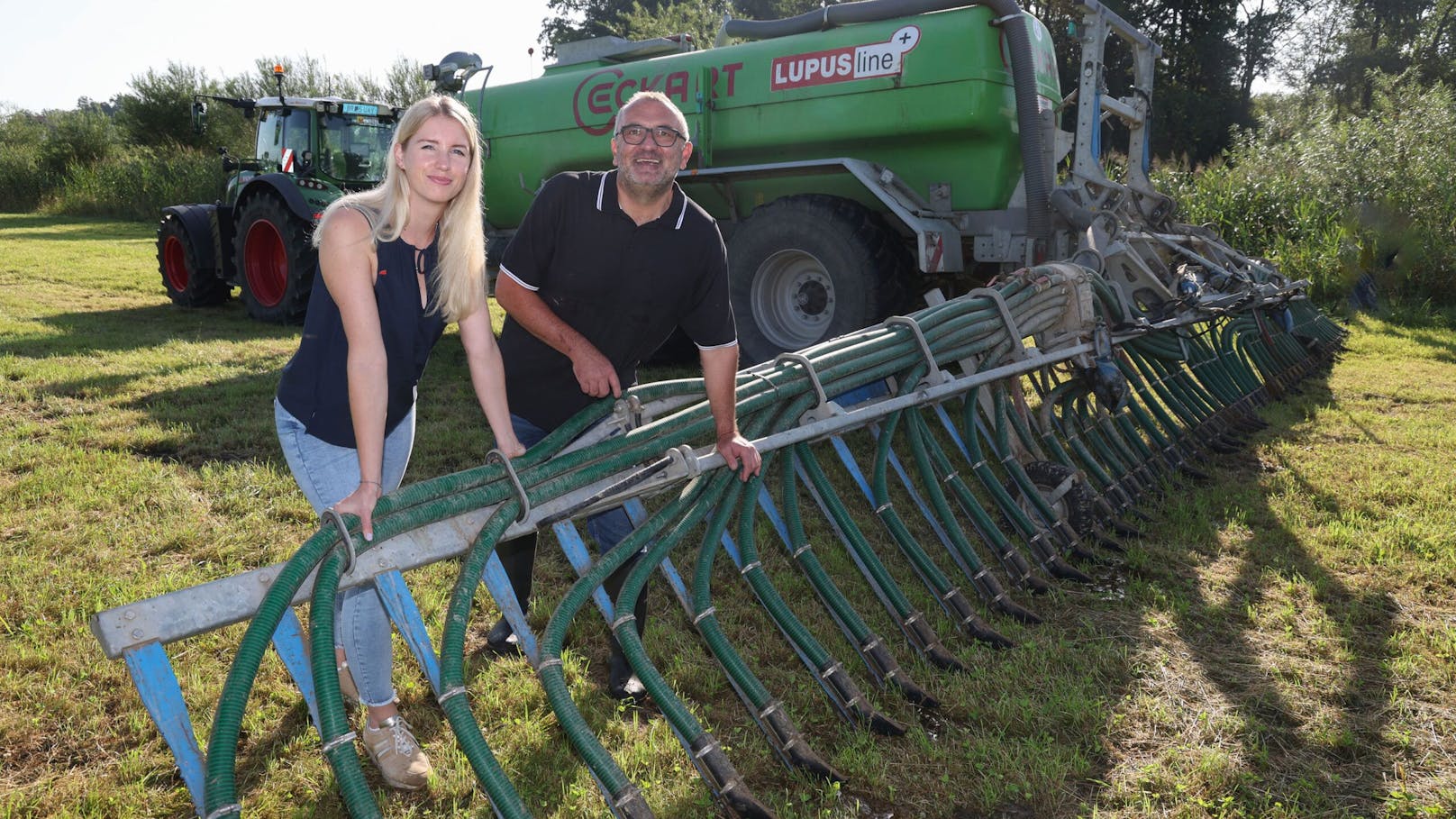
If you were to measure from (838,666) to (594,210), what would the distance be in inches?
55.2

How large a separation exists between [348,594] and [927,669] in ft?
5.44

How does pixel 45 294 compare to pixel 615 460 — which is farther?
pixel 45 294

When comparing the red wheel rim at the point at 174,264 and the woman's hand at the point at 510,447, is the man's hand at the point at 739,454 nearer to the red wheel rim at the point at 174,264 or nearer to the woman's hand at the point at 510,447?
the woman's hand at the point at 510,447

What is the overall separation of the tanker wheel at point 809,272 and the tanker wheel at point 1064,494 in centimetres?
207

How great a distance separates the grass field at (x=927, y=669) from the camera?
2.37 m

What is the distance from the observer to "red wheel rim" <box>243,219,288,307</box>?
29.8 feet

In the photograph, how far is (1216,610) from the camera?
11.2ft

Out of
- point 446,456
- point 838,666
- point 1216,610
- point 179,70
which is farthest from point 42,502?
point 179,70

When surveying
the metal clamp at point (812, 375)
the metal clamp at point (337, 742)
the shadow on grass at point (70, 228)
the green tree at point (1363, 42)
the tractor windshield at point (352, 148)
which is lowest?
the metal clamp at point (337, 742)

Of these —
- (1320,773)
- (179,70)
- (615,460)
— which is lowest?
(1320,773)

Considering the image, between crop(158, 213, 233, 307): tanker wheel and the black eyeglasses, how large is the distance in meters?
8.53

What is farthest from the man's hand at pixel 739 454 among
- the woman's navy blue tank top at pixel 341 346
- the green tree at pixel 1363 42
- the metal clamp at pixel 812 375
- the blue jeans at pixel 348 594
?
the green tree at pixel 1363 42

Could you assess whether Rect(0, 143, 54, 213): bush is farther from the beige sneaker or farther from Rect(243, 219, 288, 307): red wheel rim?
the beige sneaker

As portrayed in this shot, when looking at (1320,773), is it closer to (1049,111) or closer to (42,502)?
(1049,111)
